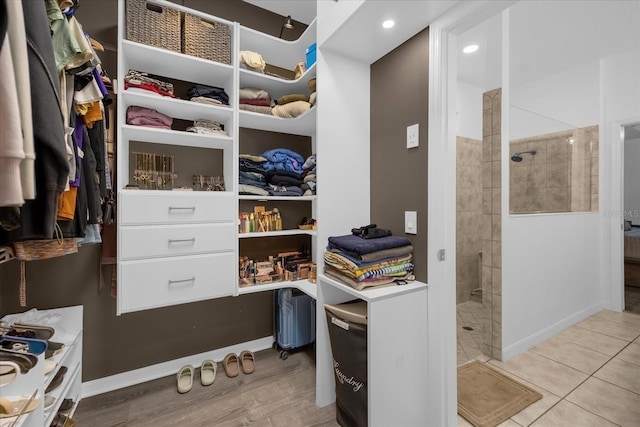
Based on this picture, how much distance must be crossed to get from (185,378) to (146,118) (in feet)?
5.77

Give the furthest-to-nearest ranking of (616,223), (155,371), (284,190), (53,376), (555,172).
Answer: (616,223) < (555,172) < (284,190) < (155,371) < (53,376)

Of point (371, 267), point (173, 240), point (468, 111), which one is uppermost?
point (468, 111)

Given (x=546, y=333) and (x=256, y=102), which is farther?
(x=546, y=333)

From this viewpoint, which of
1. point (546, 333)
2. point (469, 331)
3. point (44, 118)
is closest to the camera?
point (44, 118)

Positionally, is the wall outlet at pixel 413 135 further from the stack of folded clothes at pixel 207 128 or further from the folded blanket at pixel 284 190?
the stack of folded clothes at pixel 207 128

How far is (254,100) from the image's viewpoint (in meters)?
2.04

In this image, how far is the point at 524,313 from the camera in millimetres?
2252

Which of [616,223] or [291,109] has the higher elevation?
[291,109]

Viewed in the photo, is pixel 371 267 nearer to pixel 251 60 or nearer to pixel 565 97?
pixel 251 60

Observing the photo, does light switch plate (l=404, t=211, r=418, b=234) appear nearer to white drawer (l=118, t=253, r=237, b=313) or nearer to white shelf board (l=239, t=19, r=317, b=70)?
white drawer (l=118, t=253, r=237, b=313)

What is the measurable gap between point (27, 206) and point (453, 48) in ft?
6.14

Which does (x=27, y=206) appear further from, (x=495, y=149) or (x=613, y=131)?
(x=613, y=131)

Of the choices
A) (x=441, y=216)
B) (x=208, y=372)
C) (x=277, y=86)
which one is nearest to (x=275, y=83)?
(x=277, y=86)

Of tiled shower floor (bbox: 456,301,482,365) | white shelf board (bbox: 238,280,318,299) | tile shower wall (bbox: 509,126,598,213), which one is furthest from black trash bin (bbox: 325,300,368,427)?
tile shower wall (bbox: 509,126,598,213)
